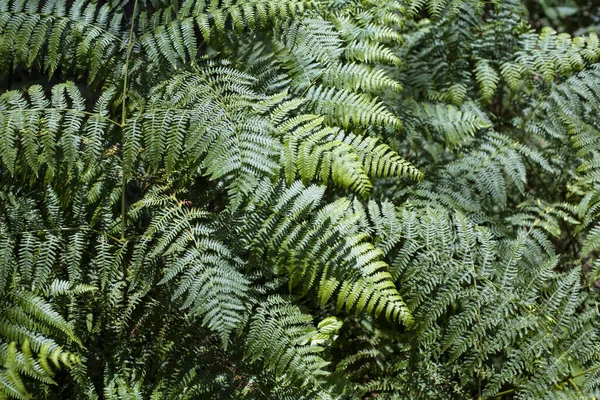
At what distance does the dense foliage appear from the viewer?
7.08 feet

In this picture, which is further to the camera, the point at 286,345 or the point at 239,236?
the point at 239,236

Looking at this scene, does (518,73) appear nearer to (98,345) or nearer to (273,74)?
(273,74)

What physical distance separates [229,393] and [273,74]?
1.46 m

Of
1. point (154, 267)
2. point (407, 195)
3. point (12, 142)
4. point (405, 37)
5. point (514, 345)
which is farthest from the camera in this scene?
point (405, 37)

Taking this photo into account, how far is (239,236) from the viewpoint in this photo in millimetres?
2270

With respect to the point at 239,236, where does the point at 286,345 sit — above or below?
below

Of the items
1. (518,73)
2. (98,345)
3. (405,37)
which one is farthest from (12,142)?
(518,73)

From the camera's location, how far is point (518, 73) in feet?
10.4

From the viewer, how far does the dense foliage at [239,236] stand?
2158 mm

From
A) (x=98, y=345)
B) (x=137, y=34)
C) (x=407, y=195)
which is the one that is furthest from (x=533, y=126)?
(x=98, y=345)

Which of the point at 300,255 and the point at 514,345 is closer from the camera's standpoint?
the point at 300,255

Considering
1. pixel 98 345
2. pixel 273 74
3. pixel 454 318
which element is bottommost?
pixel 98 345

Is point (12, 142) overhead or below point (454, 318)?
overhead

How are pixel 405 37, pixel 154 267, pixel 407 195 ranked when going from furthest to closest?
1. pixel 405 37
2. pixel 407 195
3. pixel 154 267
